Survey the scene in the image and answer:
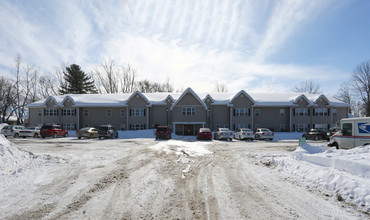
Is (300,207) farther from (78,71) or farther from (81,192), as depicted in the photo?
(78,71)

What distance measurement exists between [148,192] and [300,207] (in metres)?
4.04

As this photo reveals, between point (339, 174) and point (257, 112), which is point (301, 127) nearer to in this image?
point (257, 112)

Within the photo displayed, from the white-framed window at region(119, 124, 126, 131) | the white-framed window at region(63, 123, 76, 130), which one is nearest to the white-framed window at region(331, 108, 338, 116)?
the white-framed window at region(119, 124, 126, 131)

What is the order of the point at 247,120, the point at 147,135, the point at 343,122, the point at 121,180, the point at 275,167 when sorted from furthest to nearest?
the point at 247,120 < the point at 147,135 < the point at 343,122 < the point at 275,167 < the point at 121,180

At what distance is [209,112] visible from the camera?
114ft

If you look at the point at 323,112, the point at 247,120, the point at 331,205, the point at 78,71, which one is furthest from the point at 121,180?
the point at 78,71

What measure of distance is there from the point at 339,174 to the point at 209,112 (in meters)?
28.2

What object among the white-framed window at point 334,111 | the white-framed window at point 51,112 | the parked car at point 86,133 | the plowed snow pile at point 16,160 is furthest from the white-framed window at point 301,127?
the white-framed window at point 51,112

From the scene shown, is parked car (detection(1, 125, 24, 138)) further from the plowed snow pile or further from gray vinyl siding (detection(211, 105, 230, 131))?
gray vinyl siding (detection(211, 105, 230, 131))

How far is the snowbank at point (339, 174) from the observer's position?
529 cm

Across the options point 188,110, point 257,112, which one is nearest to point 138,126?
point 188,110

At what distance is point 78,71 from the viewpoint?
58.1 m

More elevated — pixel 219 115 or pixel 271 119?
pixel 219 115

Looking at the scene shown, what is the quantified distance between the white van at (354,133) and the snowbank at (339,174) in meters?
4.48
